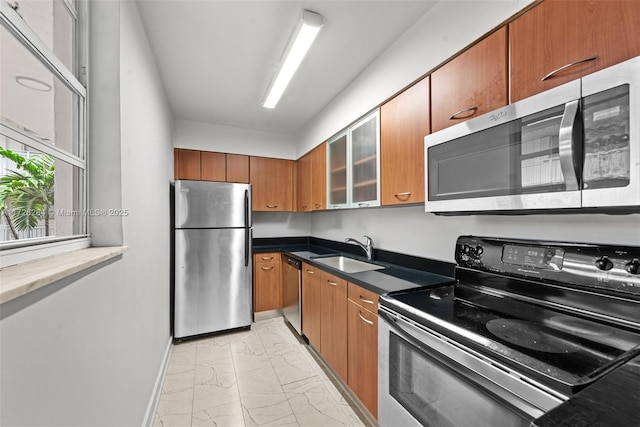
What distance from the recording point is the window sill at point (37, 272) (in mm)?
500

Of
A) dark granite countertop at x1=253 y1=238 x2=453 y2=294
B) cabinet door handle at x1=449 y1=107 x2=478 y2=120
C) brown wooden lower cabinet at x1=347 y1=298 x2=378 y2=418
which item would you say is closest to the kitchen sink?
dark granite countertop at x1=253 y1=238 x2=453 y2=294

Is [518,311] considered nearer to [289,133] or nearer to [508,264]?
[508,264]

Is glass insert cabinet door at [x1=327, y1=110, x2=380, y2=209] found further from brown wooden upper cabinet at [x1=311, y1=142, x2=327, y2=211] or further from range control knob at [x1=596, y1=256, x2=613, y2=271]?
range control knob at [x1=596, y1=256, x2=613, y2=271]

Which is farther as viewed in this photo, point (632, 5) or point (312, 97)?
point (312, 97)

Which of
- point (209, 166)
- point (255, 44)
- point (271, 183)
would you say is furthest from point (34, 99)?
point (271, 183)

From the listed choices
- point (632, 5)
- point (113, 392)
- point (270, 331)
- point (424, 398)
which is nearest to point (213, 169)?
point (270, 331)

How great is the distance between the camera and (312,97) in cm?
276

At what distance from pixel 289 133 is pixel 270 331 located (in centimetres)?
271

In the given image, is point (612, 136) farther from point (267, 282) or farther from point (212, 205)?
point (267, 282)

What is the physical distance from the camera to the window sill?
0.50 m

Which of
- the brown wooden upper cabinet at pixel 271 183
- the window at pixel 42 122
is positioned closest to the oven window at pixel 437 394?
the window at pixel 42 122

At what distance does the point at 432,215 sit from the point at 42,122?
2.06 m

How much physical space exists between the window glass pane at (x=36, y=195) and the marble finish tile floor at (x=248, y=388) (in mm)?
1495

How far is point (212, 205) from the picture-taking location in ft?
9.64
